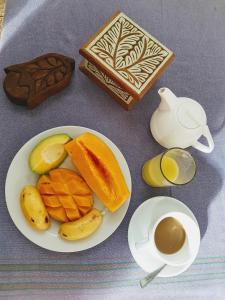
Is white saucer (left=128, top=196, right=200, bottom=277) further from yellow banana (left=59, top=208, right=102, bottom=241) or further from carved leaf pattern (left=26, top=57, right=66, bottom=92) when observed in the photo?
carved leaf pattern (left=26, top=57, right=66, bottom=92)

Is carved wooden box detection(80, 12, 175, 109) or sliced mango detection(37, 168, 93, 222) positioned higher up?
carved wooden box detection(80, 12, 175, 109)

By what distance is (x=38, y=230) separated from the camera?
61 centimetres

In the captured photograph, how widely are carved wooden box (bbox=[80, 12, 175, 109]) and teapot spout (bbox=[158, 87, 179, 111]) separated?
0.03m

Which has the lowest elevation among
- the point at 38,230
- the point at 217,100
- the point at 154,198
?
the point at 38,230

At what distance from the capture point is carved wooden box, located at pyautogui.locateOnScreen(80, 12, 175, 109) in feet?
2.09

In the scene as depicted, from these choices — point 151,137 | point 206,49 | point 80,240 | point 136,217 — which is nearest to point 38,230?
point 80,240

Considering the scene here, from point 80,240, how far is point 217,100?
1.40 ft

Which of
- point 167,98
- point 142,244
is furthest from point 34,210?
point 167,98

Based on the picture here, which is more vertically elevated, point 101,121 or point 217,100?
point 217,100

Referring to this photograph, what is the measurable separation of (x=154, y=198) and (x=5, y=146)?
303 millimetres

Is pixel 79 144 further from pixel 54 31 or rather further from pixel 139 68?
pixel 54 31

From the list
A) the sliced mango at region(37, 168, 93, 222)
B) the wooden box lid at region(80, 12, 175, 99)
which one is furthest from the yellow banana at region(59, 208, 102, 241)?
the wooden box lid at region(80, 12, 175, 99)

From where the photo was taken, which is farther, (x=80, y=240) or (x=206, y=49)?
(x=206, y=49)

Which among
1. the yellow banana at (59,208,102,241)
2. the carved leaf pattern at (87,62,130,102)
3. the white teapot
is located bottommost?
the yellow banana at (59,208,102,241)
